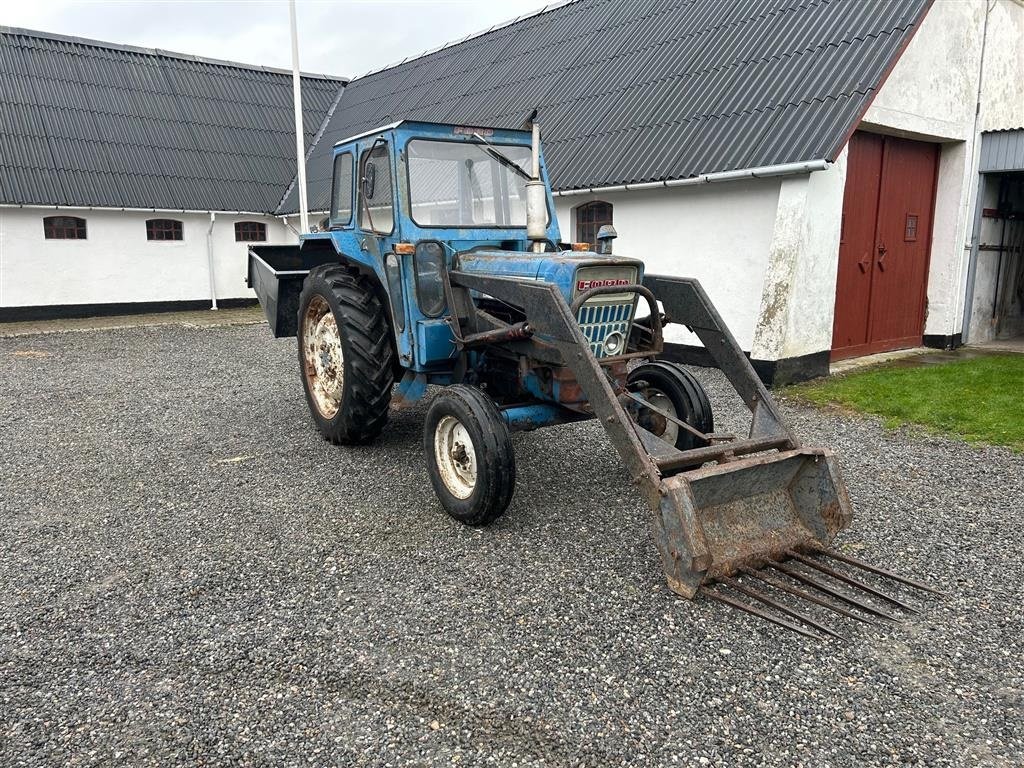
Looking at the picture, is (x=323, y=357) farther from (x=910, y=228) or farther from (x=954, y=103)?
(x=954, y=103)

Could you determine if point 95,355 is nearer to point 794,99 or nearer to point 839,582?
point 794,99

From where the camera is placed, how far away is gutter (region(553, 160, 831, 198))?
7848 mm

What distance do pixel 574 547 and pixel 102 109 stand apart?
1768 cm

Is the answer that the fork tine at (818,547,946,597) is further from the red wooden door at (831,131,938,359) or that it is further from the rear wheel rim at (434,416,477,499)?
the red wooden door at (831,131,938,359)

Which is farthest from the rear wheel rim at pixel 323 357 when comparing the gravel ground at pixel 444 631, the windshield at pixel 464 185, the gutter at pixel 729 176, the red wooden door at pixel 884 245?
the red wooden door at pixel 884 245

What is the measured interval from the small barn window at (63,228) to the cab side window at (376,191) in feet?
42.5

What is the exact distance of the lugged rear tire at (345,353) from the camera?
17.5 ft

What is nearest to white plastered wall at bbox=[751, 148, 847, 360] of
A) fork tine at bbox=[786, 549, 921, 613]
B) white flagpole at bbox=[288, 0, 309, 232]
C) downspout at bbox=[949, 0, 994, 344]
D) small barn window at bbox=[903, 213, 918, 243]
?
small barn window at bbox=[903, 213, 918, 243]

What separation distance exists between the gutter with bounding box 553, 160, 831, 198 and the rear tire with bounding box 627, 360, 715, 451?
3.93 metres

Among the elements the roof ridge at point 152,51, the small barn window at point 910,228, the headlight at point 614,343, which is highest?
the roof ridge at point 152,51

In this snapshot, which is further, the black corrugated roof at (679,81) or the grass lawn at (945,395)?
the black corrugated roof at (679,81)

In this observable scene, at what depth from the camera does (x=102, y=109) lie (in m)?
17.1

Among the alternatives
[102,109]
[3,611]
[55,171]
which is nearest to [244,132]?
[102,109]

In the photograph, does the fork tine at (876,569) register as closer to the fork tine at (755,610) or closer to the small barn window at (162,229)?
the fork tine at (755,610)
